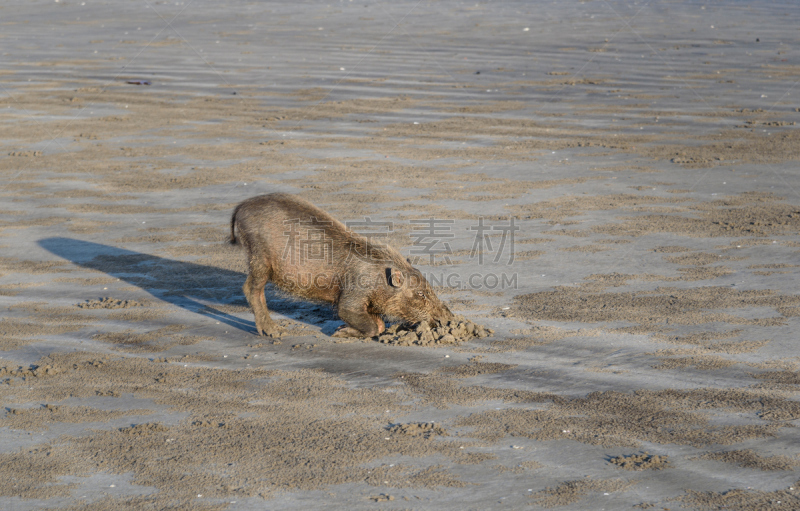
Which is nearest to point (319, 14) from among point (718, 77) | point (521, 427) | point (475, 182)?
point (718, 77)

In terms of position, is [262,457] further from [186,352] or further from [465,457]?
[186,352]

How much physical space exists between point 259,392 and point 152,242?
4.74 metres

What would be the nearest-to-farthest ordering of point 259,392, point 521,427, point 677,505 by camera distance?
point 677,505
point 521,427
point 259,392

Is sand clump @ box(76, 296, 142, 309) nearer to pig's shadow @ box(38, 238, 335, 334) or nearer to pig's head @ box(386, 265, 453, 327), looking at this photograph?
pig's shadow @ box(38, 238, 335, 334)

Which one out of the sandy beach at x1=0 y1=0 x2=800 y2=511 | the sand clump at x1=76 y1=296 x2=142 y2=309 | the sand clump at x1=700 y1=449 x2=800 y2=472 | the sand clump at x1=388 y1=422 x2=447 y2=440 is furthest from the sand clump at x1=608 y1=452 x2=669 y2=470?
the sand clump at x1=76 y1=296 x2=142 y2=309

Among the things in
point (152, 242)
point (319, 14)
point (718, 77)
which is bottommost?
point (152, 242)

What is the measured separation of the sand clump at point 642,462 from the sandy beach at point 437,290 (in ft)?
0.07

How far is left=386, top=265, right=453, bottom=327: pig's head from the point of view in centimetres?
773

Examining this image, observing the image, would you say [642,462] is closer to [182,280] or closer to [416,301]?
[416,301]

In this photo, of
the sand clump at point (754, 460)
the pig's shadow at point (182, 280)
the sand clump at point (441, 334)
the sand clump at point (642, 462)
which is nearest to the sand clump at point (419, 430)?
the sand clump at point (642, 462)

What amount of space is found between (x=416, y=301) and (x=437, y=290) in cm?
117

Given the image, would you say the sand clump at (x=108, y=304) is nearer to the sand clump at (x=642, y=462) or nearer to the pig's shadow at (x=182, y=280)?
the pig's shadow at (x=182, y=280)

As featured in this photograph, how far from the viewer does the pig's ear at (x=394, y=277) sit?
24.8ft

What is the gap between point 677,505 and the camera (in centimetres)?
482
